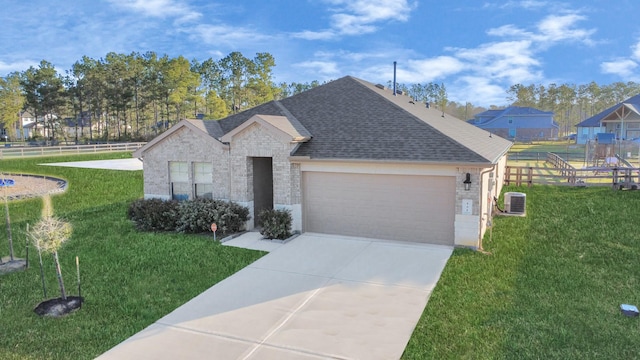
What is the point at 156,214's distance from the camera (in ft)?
46.6

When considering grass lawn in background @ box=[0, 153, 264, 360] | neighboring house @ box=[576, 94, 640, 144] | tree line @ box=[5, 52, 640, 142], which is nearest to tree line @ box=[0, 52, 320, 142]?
tree line @ box=[5, 52, 640, 142]

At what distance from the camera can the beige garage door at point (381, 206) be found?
1220cm

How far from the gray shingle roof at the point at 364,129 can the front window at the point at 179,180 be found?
2000 mm

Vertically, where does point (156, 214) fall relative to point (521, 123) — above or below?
below

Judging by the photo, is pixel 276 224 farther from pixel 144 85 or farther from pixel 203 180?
pixel 144 85

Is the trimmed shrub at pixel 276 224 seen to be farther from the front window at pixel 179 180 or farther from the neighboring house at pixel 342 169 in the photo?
the front window at pixel 179 180

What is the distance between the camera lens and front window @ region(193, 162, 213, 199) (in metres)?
14.9

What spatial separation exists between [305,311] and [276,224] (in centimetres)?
514

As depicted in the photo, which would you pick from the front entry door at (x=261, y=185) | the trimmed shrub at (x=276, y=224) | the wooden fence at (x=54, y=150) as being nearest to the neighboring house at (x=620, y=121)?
the front entry door at (x=261, y=185)

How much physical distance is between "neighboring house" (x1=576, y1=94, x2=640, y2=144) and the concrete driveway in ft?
87.7

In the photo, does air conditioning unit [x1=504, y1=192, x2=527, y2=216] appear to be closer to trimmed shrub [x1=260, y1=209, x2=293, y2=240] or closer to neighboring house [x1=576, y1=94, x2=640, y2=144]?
trimmed shrub [x1=260, y1=209, x2=293, y2=240]

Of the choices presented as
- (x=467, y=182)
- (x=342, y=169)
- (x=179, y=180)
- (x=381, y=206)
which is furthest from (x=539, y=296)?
(x=179, y=180)

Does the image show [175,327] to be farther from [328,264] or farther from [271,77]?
[271,77]

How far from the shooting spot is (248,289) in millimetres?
9164
